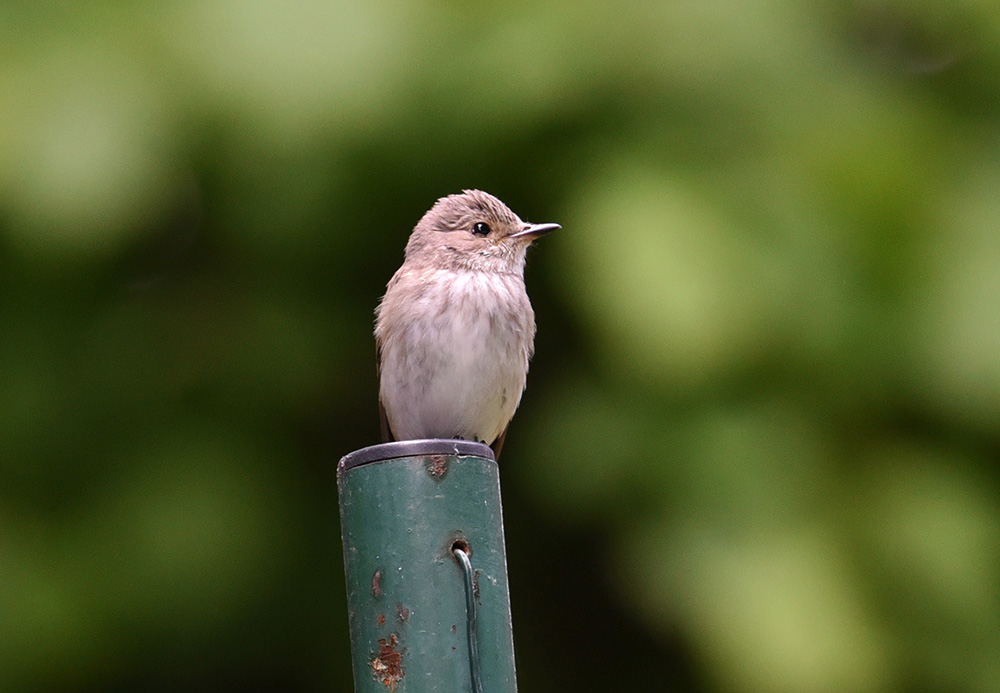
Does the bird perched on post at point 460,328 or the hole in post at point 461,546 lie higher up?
the bird perched on post at point 460,328

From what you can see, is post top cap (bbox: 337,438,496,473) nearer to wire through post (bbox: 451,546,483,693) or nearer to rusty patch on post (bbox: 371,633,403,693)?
wire through post (bbox: 451,546,483,693)

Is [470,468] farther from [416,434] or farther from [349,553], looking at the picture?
[416,434]

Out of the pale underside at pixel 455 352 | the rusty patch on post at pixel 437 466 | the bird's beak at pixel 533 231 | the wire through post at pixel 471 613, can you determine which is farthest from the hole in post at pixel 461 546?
the bird's beak at pixel 533 231

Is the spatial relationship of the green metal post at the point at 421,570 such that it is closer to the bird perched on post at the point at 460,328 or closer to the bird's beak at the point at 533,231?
the bird perched on post at the point at 460,328

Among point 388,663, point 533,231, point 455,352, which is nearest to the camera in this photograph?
point 388,663

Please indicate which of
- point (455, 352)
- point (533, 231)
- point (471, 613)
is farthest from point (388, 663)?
point (533, 231)

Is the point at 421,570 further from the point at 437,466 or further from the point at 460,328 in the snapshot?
the point at 460,328

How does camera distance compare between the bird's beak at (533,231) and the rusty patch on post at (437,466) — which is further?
the bird's beak at (533,231)
